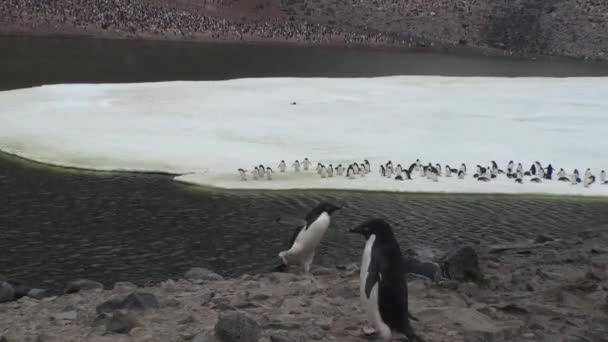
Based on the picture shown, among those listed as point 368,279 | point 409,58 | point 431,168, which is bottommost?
point 368,279

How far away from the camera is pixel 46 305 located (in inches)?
455

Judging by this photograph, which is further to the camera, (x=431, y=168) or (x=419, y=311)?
(x=431, y=168)

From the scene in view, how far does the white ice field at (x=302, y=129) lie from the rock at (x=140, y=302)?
37.1 ft

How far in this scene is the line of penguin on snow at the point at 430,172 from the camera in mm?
23047

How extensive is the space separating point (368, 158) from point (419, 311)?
16.7 metres

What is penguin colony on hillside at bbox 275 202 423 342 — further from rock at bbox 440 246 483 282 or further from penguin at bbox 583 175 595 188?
penguin at bbox 583 175 595 188

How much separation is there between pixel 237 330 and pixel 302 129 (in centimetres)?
2252

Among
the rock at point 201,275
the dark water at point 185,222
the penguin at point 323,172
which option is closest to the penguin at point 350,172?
the penguin at point 323,172

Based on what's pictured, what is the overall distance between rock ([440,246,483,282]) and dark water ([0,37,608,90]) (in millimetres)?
37353

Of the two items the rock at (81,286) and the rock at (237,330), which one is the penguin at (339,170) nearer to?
the rock at (81,286)

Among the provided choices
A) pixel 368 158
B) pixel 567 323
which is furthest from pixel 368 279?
pixel 368 158

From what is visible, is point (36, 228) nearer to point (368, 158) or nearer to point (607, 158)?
Answer: point (368, 158)

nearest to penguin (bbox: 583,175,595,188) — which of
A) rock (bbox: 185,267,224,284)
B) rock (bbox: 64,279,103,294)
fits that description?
rock (bbox: 185,267,224,284)

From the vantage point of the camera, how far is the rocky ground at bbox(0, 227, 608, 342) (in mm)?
8734
